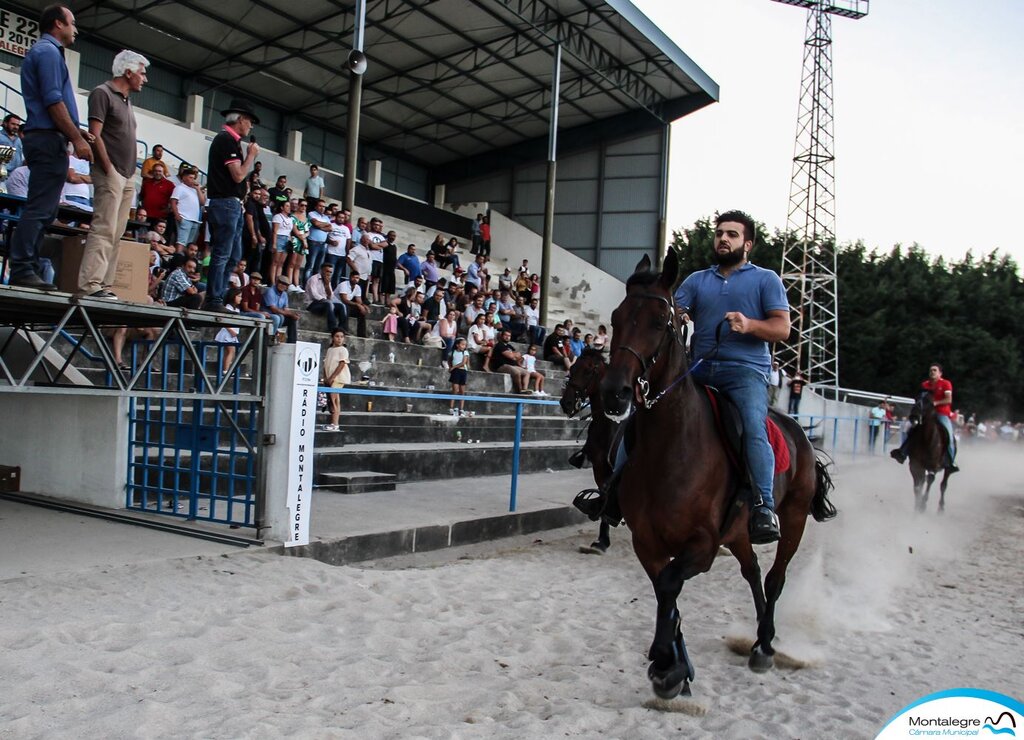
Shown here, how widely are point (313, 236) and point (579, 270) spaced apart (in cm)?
1788

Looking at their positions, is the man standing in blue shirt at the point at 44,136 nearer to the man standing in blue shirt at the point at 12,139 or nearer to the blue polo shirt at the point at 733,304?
the blue polo shirt at the point at 733,304

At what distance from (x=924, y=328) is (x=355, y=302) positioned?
35167 millimetres

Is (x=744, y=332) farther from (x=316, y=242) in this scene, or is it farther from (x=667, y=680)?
(x=316, y=242)

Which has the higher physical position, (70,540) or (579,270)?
(579,270)

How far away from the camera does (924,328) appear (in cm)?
4084

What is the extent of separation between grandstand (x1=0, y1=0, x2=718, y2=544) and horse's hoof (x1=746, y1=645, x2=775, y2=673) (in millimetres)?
6541

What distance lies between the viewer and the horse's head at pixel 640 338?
3.60 m

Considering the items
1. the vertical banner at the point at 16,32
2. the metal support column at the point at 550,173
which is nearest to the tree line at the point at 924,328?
the metal support column at the point at 550,173

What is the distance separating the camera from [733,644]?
515 centimetres

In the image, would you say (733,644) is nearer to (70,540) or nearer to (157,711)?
(157,711)

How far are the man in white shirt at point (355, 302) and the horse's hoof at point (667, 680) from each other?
10.9m

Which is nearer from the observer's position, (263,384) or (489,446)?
(263,384)

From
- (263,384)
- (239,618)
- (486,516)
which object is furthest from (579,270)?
(239,618)

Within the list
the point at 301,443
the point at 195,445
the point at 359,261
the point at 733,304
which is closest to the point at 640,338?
the point at 733,304
